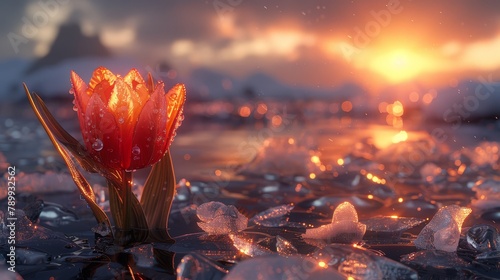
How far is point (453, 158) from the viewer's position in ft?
18.9

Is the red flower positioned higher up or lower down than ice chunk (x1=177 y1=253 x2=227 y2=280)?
higher up

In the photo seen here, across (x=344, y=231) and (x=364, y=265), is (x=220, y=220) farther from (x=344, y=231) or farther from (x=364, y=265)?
(x=364, y=265)

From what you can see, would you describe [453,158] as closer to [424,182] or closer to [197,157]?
[424,182]

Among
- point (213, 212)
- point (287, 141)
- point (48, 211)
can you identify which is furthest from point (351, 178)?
point (48, 211)

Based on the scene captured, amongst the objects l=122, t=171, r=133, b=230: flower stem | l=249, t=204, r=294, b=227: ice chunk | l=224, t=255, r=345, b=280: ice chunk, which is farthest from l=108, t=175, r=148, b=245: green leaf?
l=224, t=255, r=345, b=280: ice chunk

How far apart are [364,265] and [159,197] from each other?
87 cm

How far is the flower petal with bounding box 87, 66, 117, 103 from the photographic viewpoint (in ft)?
6.54

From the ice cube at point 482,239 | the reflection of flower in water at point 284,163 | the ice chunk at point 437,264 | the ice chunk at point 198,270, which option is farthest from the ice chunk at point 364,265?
the reflection of flower in water at point 284,163

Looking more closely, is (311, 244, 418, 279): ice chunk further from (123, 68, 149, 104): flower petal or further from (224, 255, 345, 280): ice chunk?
(123, 68, 149, 104): flower petal

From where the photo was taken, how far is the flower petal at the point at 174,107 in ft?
6.80

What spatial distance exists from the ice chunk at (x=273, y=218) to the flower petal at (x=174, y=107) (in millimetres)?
708

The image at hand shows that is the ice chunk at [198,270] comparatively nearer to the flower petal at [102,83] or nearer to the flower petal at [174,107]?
the flower petal at [174,107]

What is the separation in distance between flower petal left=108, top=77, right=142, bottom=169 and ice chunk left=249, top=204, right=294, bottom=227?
2.66ft

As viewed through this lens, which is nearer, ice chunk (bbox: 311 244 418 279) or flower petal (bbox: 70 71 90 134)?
ice chunk (bbox: 311 244 418 279)
